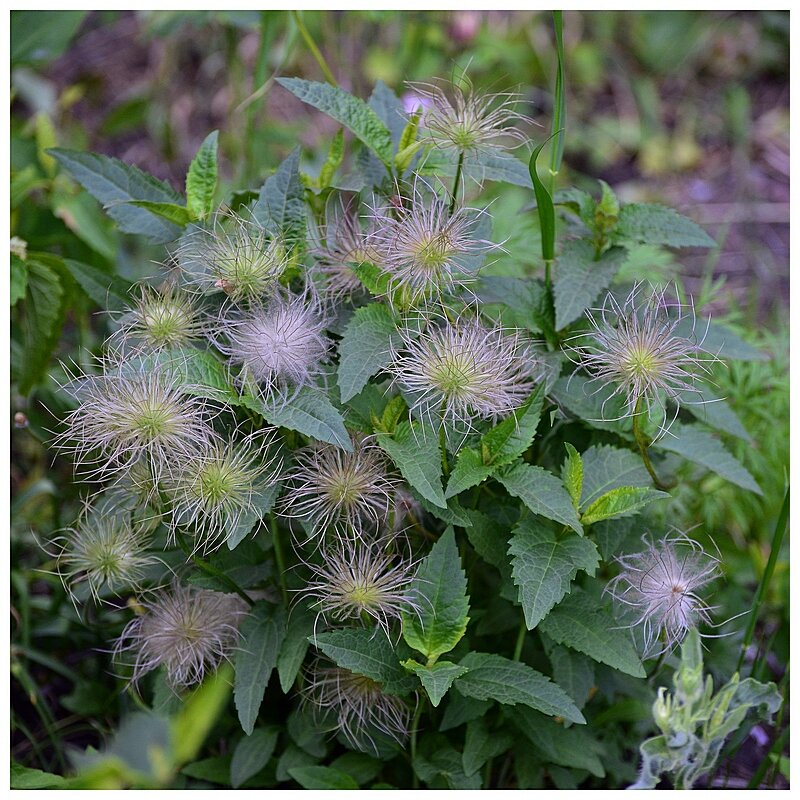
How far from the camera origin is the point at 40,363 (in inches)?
57.5

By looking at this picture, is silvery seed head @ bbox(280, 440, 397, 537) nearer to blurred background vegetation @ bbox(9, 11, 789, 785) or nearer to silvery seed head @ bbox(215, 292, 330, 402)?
silvery seed head @ bbox(215, 292, 330, 402)

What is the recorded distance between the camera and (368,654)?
103 centimetres

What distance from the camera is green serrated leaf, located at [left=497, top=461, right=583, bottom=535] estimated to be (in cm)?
100

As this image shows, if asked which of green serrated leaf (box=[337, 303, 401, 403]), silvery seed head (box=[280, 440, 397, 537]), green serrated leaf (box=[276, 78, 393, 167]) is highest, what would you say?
green serrated leaf (box=[276, 78, 393, 167])

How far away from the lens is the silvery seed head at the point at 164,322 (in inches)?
41.8

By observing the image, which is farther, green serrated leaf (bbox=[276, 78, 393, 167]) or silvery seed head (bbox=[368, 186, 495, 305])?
green serrated leaf (bbox=[276, 78, 393, 167])

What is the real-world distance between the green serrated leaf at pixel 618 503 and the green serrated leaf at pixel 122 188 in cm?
61

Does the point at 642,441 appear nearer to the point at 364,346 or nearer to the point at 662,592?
the point at 662,592

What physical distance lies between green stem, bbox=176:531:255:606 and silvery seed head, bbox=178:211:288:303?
28cm

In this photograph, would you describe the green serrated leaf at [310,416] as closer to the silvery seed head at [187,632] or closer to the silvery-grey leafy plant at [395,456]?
the silvery-grey leafy plant at [395,456]

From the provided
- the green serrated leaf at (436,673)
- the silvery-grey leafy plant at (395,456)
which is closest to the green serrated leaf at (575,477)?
the silvery-grey leafy plant at (395,456)

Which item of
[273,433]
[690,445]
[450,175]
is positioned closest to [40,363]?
[273,433]

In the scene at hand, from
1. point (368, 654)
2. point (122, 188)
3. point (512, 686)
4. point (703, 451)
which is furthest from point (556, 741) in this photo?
point (122, 188)

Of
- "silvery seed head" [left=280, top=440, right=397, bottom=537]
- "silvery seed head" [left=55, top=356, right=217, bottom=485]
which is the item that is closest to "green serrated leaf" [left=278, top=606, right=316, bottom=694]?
"silvery seed head" [left=280, top=440, right=397, bottom=537]
